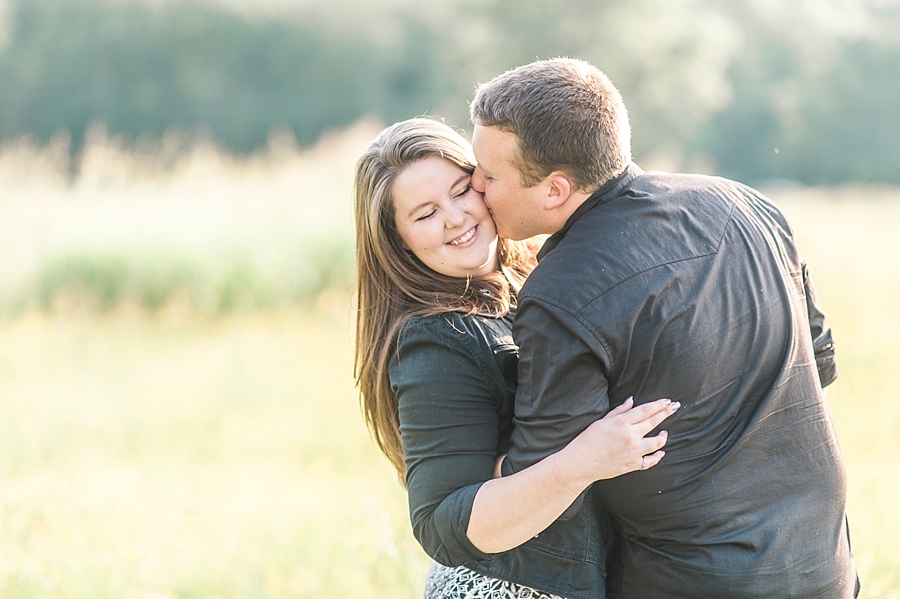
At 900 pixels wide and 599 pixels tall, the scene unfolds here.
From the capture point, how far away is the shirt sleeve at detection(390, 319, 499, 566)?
201 centimetres

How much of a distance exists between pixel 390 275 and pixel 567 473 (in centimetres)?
82

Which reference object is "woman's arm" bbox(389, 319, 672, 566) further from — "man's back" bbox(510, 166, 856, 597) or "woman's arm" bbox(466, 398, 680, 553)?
"man's back" bbox(510, 166, 856, 597)

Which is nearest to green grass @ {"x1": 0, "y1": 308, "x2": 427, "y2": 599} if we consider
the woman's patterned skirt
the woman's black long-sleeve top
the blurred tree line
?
the woman's patterned skirt

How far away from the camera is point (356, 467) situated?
5.45 metres

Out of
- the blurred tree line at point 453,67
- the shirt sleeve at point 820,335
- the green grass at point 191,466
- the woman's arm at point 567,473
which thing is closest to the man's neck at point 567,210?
the woman's arm at point 567,473

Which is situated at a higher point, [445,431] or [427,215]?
[427,215]

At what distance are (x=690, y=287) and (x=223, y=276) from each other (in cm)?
781

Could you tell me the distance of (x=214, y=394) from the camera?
6.80 meters

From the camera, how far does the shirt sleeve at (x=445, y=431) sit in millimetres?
2010

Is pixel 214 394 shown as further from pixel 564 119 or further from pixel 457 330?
pixel 564 119

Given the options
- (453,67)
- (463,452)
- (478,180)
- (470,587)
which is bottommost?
(470,587)

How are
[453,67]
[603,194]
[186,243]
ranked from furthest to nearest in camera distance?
[453,67] → [186,243] → [603,194]

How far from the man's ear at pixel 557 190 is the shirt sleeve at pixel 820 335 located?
720mm

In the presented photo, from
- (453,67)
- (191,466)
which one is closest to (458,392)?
(191,466)
